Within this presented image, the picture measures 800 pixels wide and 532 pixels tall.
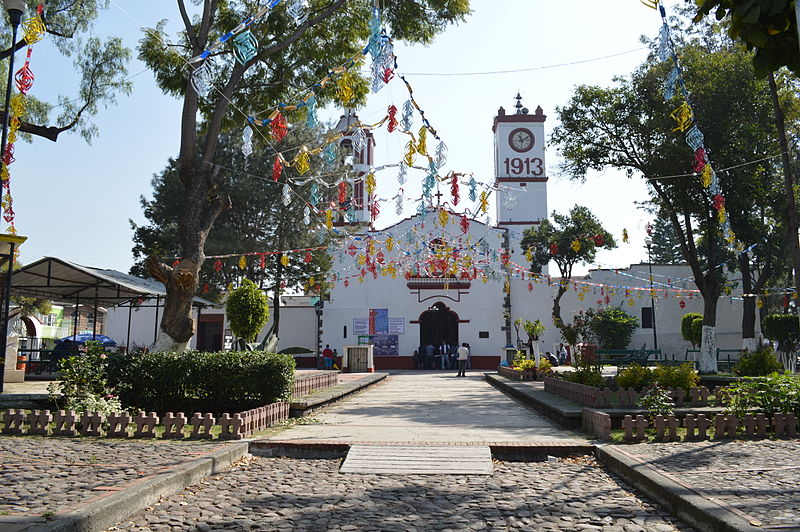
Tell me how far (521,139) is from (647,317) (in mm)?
13600

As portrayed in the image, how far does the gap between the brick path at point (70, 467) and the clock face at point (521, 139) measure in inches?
1380

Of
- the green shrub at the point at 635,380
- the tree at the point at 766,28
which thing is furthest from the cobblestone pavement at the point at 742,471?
the green shrub at the point at 635,380

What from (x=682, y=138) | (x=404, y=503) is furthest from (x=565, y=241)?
(x=404, y=503)

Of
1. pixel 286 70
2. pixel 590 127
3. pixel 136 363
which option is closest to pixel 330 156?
pixel 286 70

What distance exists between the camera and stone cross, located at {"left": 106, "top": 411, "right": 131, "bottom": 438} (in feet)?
26.7

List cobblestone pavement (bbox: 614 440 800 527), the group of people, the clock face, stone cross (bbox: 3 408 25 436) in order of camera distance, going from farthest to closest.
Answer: the clock face < the group of people < stone cross (bbox: 3 408 25 436) < cobblestone pavement (bbox: 614 440 800 527)

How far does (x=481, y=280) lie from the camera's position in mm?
36438

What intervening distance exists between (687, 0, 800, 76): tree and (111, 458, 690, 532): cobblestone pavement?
322 cm

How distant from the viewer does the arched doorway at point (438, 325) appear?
3712 cm

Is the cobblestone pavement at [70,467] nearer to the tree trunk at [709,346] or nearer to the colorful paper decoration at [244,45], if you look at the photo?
the colorful paper decoration at [244,45]

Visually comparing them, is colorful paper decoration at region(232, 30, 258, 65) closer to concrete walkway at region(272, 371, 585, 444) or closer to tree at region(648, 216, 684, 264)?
concrete walkway at region(272, 371, 585, 444)

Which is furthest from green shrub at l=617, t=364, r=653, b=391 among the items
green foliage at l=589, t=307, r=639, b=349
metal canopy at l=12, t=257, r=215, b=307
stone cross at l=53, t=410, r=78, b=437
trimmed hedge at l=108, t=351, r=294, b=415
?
green foliage at l=589, t=307, r=639, b=349

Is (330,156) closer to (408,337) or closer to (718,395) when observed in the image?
(718,395)

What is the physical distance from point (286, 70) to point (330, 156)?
3289 mm
